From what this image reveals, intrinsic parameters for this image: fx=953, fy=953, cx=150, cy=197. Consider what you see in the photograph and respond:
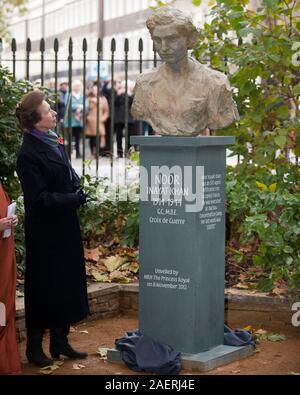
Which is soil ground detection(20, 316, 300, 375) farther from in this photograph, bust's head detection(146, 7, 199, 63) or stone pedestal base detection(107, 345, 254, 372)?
bust's head detection(146, 7, 199, 63)

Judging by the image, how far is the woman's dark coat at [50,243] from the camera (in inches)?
276

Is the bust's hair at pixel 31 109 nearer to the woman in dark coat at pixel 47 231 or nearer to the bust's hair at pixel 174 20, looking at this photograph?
the woman in dark coat at pixel 47 231

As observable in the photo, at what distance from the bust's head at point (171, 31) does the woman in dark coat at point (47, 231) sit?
96cm

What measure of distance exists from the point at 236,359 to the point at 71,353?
1.28m

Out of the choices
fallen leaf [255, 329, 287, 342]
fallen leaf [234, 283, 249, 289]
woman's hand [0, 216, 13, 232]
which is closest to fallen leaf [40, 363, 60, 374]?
woman's hand [0, 216, 13, 232]

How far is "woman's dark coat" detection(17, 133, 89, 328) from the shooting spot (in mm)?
7016

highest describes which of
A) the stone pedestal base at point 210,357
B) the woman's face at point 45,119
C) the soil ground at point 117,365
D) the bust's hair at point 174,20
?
the bust's hair at point 174,20

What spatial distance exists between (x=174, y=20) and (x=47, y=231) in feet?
5.95

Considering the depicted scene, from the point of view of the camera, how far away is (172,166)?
7.01 meters

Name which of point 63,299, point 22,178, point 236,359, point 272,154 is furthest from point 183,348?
point 272,154

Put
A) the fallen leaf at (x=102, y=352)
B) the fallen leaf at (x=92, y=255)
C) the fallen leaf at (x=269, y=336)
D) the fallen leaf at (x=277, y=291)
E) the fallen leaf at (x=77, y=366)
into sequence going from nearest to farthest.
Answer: the fallen leaf at (x=77, y=366), the fallen leaf at (x=102, y=352), the fallen leaf at (x=269, y=336), the fallen leaf at (x=277, y=291), the fallen leaf at (x=92, y=255)

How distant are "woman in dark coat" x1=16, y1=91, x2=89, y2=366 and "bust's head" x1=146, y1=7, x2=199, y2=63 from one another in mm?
962

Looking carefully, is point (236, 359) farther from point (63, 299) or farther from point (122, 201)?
point (122, 201)

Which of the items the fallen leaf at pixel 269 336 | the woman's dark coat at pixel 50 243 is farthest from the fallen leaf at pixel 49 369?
the fallen leaf at pixel 269 336
